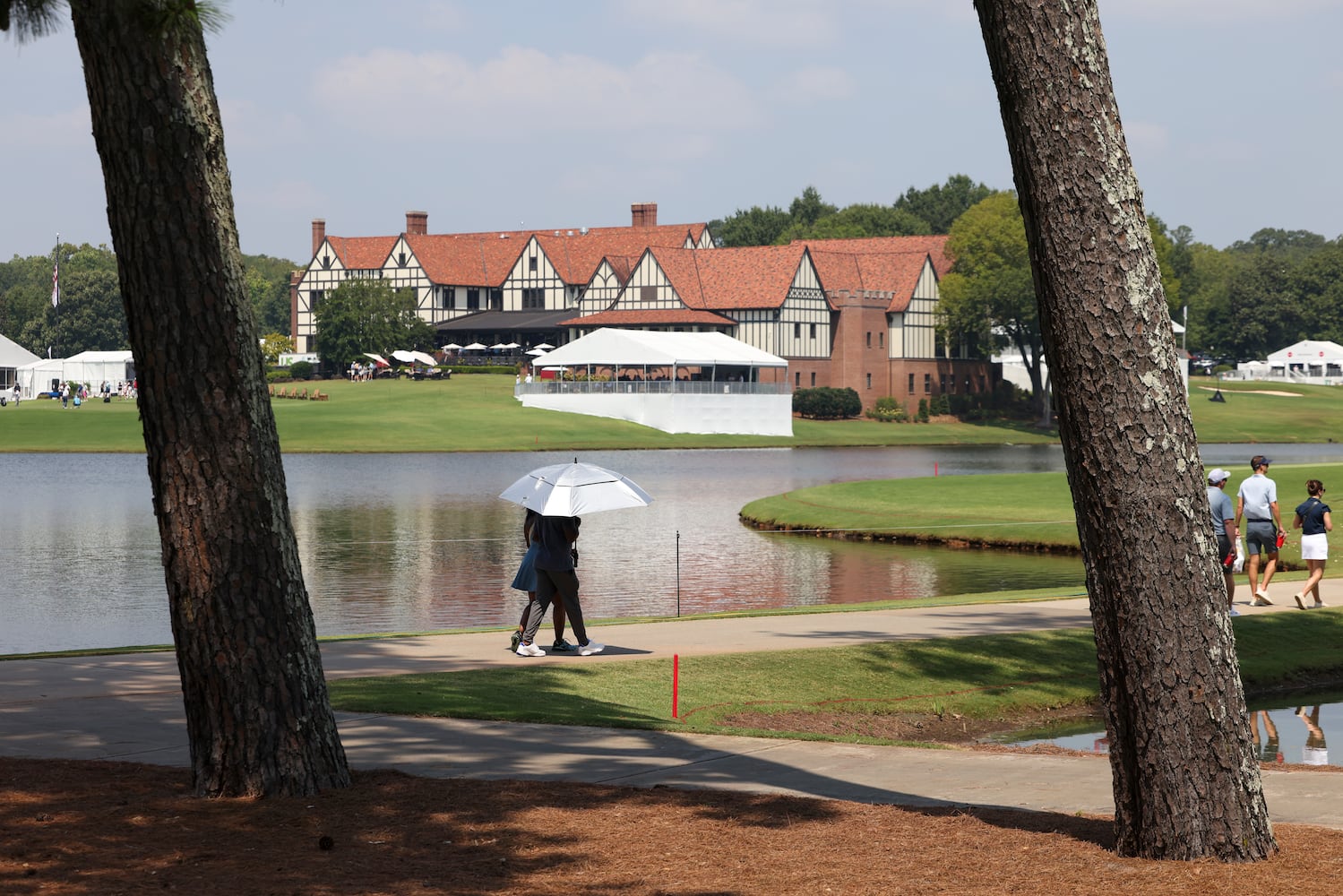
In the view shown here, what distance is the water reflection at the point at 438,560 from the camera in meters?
24.1

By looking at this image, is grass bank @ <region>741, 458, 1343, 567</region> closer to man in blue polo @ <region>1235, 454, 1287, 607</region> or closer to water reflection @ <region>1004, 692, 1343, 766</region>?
man in blue polo @ <region>1235, 454, 1287, 607</region>

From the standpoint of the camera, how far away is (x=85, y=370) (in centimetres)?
12194

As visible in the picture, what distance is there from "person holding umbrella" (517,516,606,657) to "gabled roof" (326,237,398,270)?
116 metres

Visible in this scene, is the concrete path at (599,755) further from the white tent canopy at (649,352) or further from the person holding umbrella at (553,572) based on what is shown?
the white tent canopy at (649,352)

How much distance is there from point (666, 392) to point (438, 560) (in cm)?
6036

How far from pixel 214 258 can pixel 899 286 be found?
103964 millimetres

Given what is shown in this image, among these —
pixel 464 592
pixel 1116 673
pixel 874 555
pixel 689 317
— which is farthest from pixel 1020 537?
pixel 689 317

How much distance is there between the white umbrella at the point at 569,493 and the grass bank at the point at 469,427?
5781cm

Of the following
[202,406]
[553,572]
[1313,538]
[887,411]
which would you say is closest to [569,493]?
[553,572]

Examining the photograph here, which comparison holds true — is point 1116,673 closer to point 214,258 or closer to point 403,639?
point 214,258

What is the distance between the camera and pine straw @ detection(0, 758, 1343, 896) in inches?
283

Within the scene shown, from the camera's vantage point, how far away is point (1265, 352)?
170500 mm

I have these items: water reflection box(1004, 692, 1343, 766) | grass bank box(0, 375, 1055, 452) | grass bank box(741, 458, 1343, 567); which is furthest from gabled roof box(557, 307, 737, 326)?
water reflection box(1004, 692, 1343, 766)

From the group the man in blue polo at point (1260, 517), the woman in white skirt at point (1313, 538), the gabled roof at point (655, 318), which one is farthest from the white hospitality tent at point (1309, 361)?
the man in blue polo at point (1260, 517)
